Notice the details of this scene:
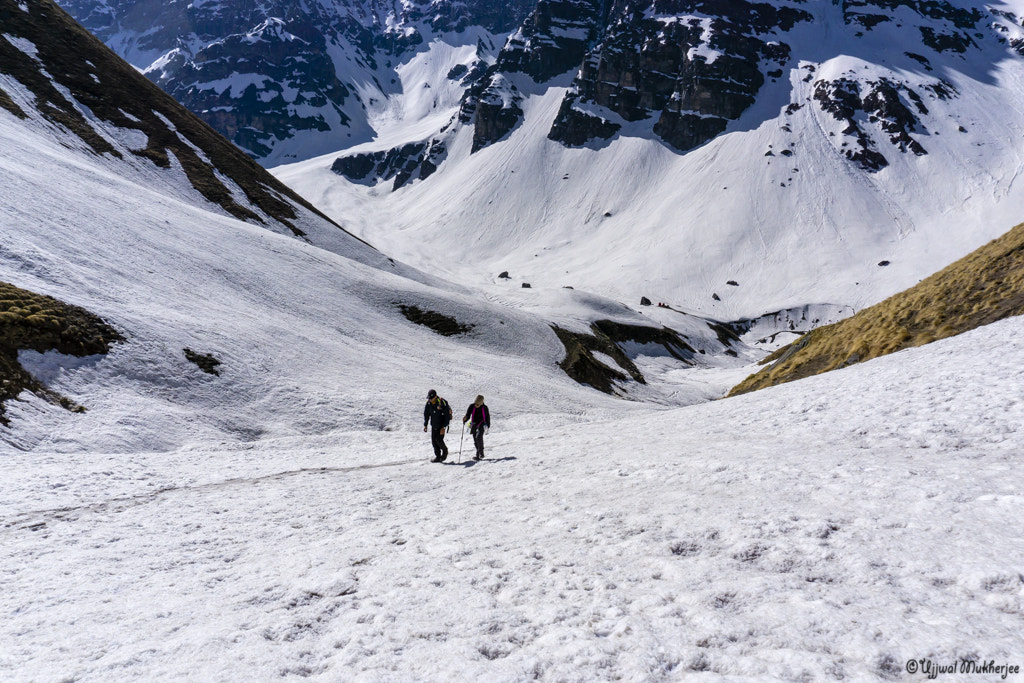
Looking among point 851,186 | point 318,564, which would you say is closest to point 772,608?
point 318,564

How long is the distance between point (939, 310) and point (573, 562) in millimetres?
20341

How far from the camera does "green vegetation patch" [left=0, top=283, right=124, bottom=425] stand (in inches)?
706

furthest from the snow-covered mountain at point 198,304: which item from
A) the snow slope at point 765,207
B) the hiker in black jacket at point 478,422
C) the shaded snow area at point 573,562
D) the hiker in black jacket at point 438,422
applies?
the snow slope at point 765,207

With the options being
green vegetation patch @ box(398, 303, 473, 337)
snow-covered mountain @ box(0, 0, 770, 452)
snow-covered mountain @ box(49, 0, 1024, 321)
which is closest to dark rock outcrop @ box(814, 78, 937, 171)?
snow-covered mountain @ box(49, 0, 1024, 321)

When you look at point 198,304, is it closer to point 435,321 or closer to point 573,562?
point 435,321

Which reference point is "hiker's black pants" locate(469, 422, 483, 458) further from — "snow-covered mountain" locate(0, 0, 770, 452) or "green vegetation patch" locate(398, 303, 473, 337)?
"green vegetation patch" locate(398, 303, 473, 337)

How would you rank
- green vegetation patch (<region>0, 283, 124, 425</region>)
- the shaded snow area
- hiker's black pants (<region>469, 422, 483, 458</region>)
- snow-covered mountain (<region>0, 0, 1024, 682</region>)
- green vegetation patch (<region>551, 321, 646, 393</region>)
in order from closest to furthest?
A: 1. the shaded snow area
2. snow-covered mountain (<region>0, 0, 1024, 682</region>)
3. hiker's black pants (<region>469, 422, 483, 458</region>)
4. green vegetation patch (<region>0, 283, 124, 425</region>)
5. green vegetation patch (<region>551, 321, 646, 393</region>)

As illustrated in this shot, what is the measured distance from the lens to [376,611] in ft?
22.6

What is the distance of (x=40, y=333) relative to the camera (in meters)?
20.2

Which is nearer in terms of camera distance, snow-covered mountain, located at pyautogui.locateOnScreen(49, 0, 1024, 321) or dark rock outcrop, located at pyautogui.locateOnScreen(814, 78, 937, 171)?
snow-covered mountain, located at pyautogui.locateOnScreen(49, 0, 1024, 321)

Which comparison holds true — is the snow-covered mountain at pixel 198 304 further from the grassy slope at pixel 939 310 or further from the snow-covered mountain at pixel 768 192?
the snow-covered mountain at pixel 768 192

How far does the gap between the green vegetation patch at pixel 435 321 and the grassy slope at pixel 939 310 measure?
27850mm

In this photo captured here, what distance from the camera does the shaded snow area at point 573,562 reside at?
18.2ft

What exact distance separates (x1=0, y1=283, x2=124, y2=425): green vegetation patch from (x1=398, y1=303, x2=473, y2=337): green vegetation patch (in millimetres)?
24907
